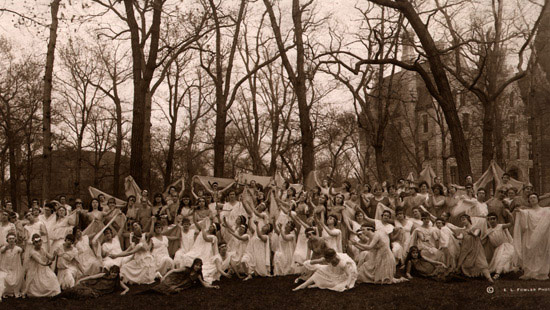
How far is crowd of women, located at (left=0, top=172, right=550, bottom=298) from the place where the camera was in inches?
404

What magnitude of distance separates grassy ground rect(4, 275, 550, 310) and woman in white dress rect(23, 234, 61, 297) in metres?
0.44

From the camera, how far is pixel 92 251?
11727 millimetres

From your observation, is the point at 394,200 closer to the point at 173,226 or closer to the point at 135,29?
the point at 173,226

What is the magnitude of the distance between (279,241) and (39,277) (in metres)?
5.27

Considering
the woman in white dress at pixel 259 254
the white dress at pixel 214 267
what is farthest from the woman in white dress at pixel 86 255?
the woman in white dress at pixel 259 254

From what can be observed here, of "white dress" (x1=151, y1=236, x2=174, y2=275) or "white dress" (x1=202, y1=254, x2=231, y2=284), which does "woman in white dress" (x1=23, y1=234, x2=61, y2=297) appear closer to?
"white dress" (x1=151, y1=236, x2=174, y2=275)

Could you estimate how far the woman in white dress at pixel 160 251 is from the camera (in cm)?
1162

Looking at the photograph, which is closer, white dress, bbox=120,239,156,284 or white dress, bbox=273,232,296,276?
white dress, bbox=120,239,156,284

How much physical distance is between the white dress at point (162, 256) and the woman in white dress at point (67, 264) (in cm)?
169

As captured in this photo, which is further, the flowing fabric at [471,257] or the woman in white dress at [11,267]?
the flowing fabric at [471,257]

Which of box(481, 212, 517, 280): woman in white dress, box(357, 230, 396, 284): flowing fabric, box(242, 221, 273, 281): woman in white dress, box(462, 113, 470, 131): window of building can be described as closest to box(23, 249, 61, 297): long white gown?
box(242, 221, 273, 281): woman in white dress

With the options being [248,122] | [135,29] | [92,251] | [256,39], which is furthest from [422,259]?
[248,122]

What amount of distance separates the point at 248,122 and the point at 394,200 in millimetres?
22540

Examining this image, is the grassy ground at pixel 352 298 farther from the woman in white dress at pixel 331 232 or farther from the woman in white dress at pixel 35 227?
the woman in white dress at pixel 35 227
